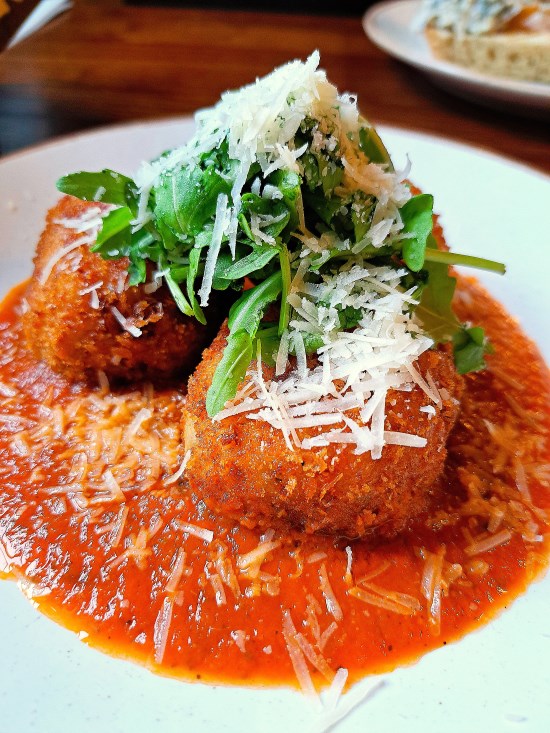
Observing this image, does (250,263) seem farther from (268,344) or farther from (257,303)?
(268,344)

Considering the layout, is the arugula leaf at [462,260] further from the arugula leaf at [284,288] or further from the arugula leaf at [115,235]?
the arugula leaf at [115,235]

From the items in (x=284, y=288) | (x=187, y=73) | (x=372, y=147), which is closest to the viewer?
(x=284, y=288)

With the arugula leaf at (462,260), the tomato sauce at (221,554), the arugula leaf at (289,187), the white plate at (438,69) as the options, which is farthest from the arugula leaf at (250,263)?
the white plate at (438,69)

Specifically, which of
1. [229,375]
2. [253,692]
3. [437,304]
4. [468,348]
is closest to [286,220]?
[229,375]

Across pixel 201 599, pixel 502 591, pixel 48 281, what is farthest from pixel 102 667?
pixel 48 281

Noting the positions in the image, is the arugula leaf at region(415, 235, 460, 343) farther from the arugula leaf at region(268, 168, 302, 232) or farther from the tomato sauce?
the arugula leaf at region(268, 168, 302, 232)

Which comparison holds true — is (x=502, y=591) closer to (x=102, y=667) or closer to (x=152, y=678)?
Result: (x=152, y=678)

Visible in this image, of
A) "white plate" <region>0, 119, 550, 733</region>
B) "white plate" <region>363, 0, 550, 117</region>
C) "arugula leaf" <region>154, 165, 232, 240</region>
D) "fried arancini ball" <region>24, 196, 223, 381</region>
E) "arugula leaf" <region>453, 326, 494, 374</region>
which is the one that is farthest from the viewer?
"white plate" <region>363, 0, 550, 117</region>

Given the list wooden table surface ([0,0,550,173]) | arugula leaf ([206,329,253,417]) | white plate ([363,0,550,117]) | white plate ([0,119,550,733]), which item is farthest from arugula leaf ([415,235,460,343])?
white plate ([363,0,550,117])
